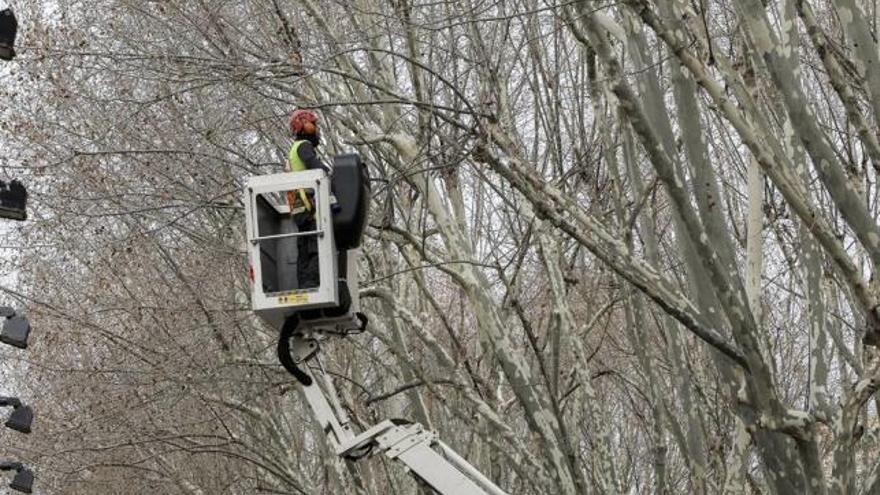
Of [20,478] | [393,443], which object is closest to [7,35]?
[20,478]

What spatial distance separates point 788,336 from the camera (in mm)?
16766

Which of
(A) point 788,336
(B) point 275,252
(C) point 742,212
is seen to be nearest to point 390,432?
(B) point 275,252

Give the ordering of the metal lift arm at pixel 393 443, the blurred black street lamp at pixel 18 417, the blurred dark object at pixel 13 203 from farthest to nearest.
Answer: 1. the blurred black street lamp at pixel 18 417
2. the blurred dark object at pixel 13 203
3. the metal lift arm at pixel 393 443

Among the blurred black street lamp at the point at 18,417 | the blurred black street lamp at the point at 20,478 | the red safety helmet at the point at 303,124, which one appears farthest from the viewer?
the blurred black street lamp at the point at 20,478

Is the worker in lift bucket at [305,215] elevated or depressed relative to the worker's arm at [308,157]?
depressed

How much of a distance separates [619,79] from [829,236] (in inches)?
49.1

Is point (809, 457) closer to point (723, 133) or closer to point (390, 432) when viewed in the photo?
point (390, 432)

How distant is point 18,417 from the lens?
392 inches

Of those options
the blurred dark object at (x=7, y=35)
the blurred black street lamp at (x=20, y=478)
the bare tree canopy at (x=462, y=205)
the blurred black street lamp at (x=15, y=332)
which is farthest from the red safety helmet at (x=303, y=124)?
the blurred black street lamp at (x=20, y=478)

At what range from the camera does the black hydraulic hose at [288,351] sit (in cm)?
673

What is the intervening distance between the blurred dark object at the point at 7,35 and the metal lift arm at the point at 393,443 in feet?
10.6

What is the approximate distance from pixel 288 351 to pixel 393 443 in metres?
0.73

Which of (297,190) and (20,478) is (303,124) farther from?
(20,478)

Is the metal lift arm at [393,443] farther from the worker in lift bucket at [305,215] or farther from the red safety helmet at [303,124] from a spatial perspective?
the red safety helmet at [303,124]
